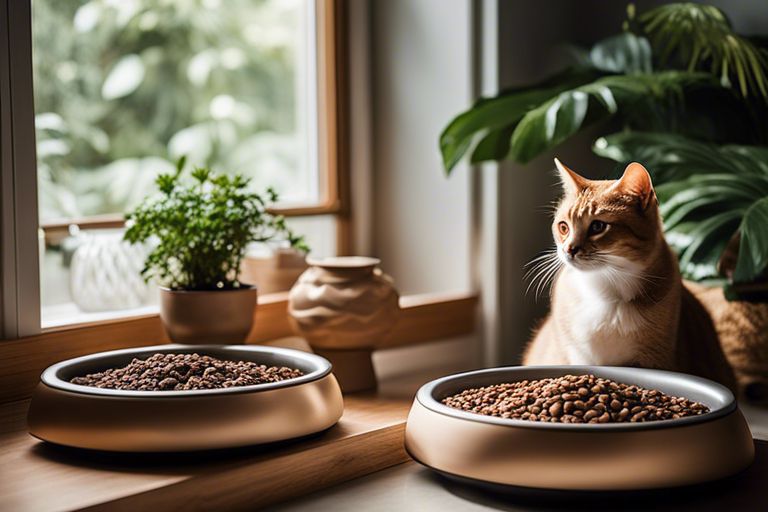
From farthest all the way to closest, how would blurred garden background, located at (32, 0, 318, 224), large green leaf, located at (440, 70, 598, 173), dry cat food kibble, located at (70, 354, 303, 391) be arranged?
1. blurred garden background, located at (32, 0, 318, 224)
2. large green leaf, located at (440, 70, 598, 173)
3. dry cat food kibble, located at (70, 354, 303, 391)

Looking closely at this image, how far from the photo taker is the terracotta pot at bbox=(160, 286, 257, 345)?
1.65 metres

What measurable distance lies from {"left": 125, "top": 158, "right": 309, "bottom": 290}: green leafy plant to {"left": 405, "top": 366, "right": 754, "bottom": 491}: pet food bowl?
59 centimetres

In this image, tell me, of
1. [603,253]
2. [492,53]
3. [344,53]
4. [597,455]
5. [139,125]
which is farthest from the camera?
[139,125]

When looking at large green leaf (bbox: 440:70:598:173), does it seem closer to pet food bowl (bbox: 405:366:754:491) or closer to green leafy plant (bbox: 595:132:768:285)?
green leafy plant (bbox: 595:132:768:285)

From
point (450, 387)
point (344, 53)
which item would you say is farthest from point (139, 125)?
point (450, 387)

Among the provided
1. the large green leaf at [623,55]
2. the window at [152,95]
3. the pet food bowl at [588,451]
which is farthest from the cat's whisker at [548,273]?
the window at [152,95]

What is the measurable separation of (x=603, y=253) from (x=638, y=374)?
7.5 inches

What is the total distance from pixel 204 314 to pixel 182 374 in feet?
0.84

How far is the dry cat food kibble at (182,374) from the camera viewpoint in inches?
53.8

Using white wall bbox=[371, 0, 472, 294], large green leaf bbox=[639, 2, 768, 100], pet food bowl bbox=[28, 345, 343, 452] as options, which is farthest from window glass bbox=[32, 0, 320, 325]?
pet food bowl bbox=[28, 345, 343, 452]

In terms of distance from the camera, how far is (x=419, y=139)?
2289mm

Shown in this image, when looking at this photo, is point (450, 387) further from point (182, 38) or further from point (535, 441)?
point (182, 38)

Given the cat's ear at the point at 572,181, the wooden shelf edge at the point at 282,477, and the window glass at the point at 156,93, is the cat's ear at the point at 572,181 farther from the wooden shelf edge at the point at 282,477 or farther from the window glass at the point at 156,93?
the window glass at the point at 156,93

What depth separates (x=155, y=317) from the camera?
71.4 inches
